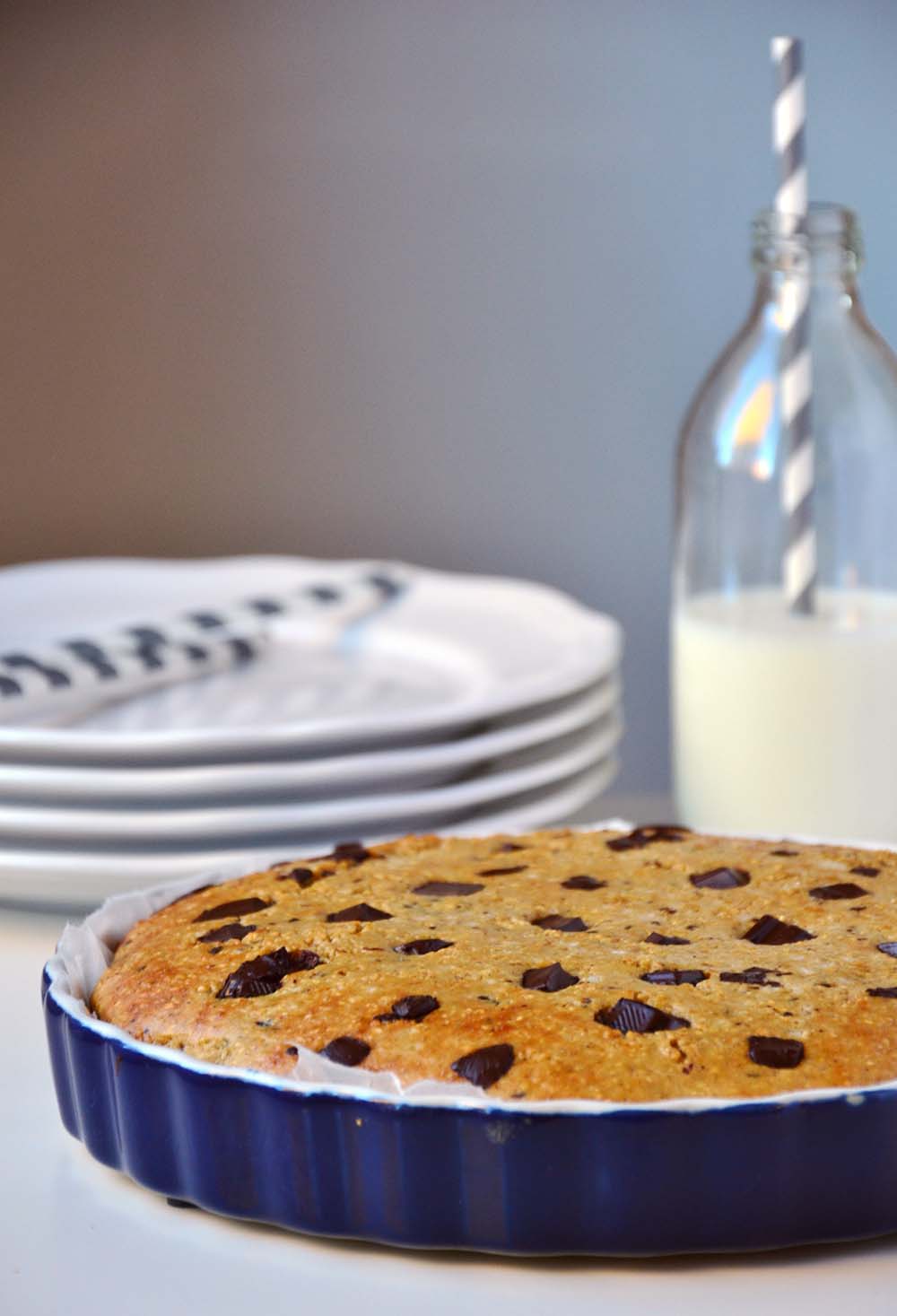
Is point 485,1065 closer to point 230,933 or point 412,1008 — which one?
point 412,1008

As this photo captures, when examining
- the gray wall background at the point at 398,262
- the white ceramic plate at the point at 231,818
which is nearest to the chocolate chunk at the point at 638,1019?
the white ceramic plate at the point at 231,818

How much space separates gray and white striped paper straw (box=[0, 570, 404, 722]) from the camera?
1145 mm

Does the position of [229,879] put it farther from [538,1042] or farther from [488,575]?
[488,575]

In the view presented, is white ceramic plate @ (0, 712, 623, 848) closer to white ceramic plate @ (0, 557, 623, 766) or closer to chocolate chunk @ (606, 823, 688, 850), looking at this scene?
white ceramic plate @ (0, 557, 623, 766)

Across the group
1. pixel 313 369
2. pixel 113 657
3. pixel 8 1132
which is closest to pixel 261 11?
pixel 313 369

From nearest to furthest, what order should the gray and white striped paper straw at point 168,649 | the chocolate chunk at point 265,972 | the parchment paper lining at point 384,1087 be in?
the parchment paper lining at point 384,1087, the chocolate chunk at point 265,972, the gray and white striped paper straw at point 168,649

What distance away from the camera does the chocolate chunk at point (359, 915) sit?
2.29 ft

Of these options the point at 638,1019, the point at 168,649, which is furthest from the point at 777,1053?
the point at 168,649

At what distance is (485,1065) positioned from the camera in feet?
1.81

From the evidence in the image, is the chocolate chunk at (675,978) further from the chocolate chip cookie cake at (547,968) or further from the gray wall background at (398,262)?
the gray wall background at (398,262)

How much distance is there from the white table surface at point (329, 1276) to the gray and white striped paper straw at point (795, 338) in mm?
550

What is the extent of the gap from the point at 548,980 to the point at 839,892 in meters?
0.17

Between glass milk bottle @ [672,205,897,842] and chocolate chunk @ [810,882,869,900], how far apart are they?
1.07 ft

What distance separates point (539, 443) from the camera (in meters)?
2.00
